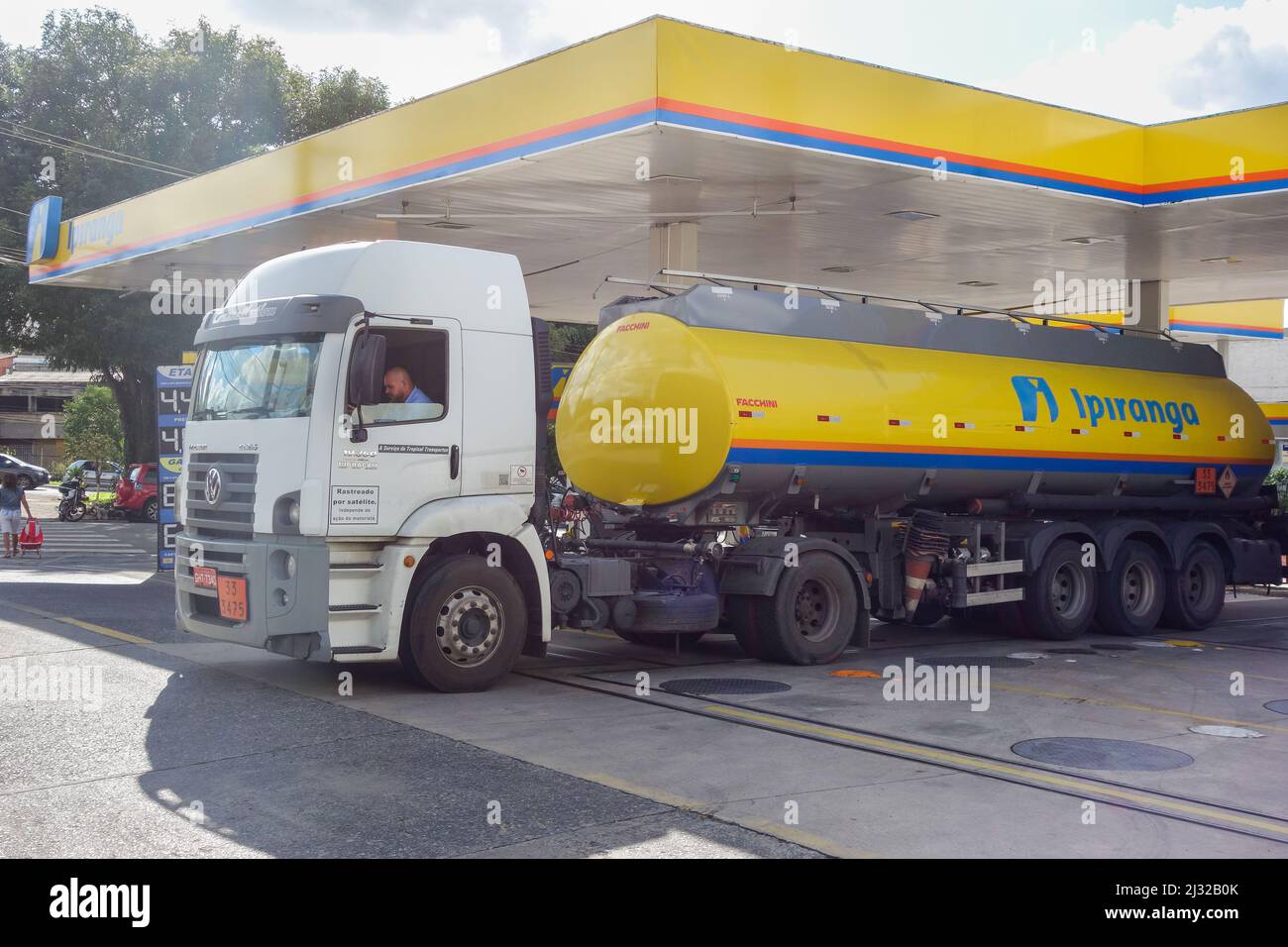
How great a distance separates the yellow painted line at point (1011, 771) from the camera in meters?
6.94

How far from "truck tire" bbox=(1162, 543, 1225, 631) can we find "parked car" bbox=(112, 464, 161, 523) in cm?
2811

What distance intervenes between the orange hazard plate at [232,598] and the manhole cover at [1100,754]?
577cm

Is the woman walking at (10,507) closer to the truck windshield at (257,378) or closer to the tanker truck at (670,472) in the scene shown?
the tanker truck at (670,472)

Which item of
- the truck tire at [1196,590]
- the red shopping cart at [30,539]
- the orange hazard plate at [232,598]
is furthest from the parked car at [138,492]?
the truck tire at [1196,590]

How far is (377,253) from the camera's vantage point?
10.3 meters

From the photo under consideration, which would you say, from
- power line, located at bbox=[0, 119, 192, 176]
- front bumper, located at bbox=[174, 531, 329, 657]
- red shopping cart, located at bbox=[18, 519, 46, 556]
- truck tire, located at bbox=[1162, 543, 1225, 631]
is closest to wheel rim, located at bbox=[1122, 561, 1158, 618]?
truck tire, located at bbox=[1162, 543, 1225, 631]

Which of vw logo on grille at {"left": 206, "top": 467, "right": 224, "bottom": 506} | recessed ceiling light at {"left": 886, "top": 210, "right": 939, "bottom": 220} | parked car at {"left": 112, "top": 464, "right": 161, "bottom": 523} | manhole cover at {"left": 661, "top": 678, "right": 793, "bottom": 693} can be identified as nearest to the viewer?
vw logo on grille at {"left": 206, "top": 467, "right": 224, "bottom": 506}

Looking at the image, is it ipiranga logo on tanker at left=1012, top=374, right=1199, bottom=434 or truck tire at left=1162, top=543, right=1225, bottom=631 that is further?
truck tire at left=1162, top=543, right=1225, bottom=631

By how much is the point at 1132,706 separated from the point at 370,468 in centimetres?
631

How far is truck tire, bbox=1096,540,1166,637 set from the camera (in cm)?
1520

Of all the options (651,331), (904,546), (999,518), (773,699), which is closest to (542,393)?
(651,331)

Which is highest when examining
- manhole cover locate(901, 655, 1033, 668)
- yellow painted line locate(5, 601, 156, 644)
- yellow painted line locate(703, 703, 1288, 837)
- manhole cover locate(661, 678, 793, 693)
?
yellow painted line locate(5, 601, 156, 644)

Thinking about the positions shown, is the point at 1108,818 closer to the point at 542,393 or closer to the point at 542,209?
the point at 542,393

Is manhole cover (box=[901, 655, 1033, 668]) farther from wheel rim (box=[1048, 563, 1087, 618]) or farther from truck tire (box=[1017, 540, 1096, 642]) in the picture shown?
wheel rim (box=[1048, 563, 1087, 618])
